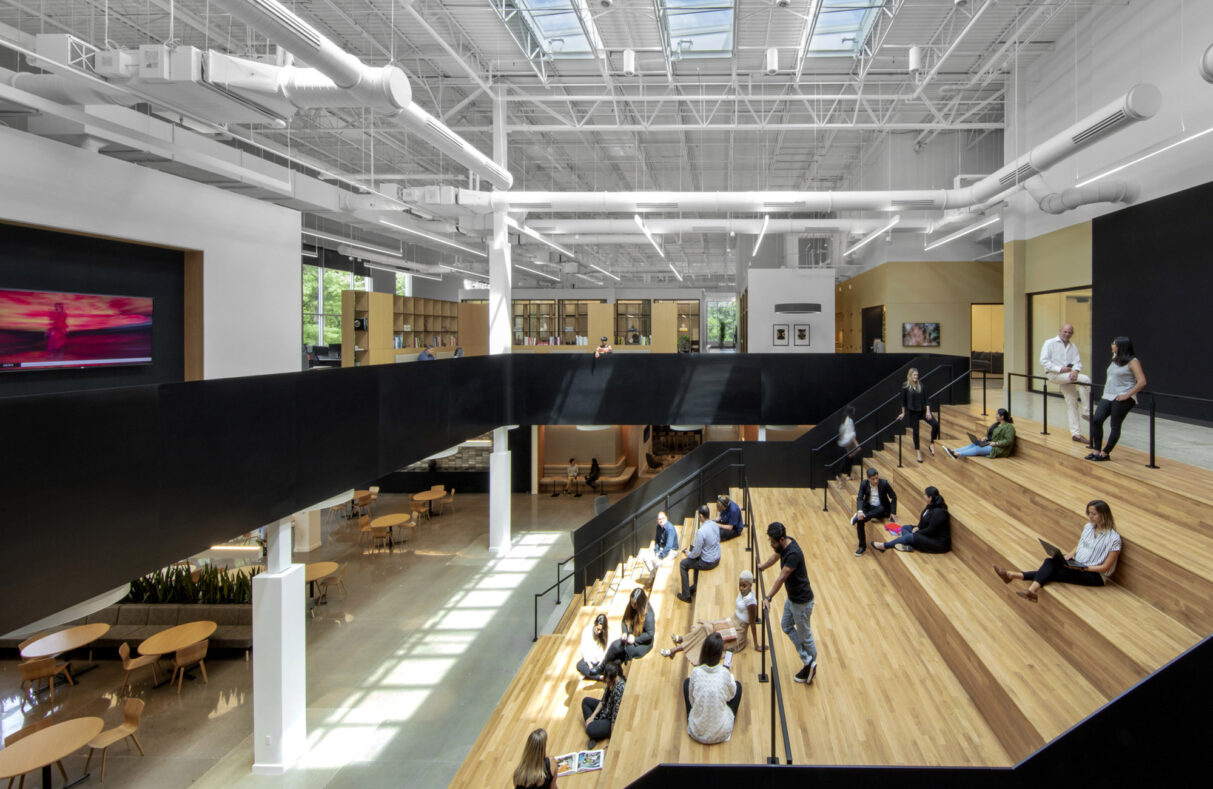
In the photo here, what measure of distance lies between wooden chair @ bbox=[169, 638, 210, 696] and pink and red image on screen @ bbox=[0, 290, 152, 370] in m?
4.12

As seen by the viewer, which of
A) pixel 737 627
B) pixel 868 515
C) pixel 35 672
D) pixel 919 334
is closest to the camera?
pixel 737 627

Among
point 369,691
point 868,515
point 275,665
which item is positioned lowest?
point 369,691

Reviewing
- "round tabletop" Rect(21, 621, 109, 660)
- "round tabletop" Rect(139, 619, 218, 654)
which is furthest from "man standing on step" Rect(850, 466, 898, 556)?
"round tabletop" Rect(21, 621, 109, 660)

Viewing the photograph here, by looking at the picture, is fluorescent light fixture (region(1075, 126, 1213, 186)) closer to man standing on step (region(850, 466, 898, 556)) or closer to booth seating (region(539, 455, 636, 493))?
man standing on step (region(850, 466, 898, 556))

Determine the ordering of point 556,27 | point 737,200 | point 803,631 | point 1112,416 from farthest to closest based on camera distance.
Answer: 1. point 737,200
2. point 556,27
3. point 1112,416
4. point 803,631

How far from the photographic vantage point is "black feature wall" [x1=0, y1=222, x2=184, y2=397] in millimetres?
7680

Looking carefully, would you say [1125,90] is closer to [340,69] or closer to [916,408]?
[916,408]

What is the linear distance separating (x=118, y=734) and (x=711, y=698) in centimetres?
675

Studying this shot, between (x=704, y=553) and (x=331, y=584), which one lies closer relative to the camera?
(x=704, y=553)

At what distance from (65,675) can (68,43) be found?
8.52m

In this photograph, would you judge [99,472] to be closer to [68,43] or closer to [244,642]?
[68,43]

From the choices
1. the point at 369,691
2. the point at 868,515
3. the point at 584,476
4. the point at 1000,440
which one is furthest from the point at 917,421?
the point at 584,476

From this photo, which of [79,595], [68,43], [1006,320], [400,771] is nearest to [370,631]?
[400,771]

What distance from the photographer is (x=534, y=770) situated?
14.6ft
